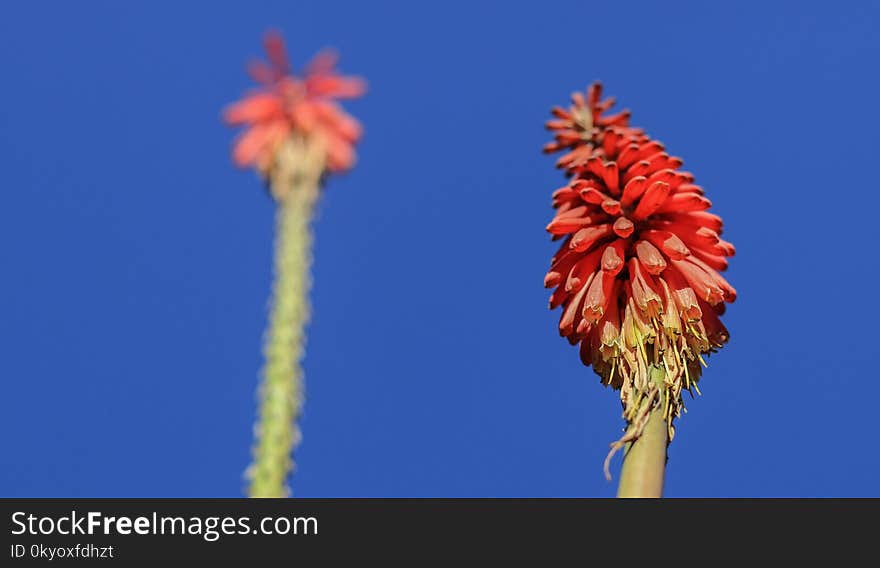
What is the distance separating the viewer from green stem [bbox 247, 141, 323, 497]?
33.8 ft

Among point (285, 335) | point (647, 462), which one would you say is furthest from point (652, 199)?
point (285, 335)

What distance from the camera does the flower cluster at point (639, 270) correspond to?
7770mm

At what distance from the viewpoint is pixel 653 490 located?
22.0ft

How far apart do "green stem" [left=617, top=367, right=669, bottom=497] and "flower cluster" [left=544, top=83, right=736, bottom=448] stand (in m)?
0.36

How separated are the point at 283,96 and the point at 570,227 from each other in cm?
869

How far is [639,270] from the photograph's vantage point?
7.96 metres

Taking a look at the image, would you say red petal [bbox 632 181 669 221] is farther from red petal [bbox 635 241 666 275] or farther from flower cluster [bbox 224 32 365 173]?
flower cluster [bbox 224 32 365 173]

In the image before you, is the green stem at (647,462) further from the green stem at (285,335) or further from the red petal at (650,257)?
the green stem at (285,335)

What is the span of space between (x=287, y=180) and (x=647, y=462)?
8.50 m

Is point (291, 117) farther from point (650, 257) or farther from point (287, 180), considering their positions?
point (650, 257)

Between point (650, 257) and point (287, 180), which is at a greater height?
point (287, 180)

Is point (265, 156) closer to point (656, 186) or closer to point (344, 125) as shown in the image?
point (344, 125)

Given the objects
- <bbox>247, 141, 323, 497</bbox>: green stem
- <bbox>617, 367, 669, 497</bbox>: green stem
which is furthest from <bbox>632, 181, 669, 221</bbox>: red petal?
<bbox>247, 141, 323, 497</bbox>: green stem
